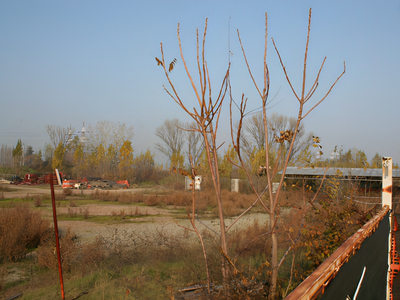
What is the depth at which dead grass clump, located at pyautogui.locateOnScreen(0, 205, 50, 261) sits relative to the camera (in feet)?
22.7

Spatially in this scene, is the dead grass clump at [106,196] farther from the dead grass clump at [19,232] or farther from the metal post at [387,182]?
the metal post at [387,182]

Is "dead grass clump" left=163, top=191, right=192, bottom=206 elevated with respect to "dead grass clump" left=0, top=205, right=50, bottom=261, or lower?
lower

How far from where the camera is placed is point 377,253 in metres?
2.75

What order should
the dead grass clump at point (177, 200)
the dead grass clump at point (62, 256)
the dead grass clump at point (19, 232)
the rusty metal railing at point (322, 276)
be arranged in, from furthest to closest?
the dead grass clump at point (177, 200)
the dead grass clump at point (19, 232)
the dead grass clump at point (62, 256)
the rusty metal railing at point (322, 276)

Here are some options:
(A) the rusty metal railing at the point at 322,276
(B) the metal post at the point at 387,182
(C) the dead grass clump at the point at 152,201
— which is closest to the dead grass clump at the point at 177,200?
(C) the dead grass clump at the point at 152,201

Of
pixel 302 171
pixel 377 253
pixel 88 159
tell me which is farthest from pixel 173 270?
pixel 88 159

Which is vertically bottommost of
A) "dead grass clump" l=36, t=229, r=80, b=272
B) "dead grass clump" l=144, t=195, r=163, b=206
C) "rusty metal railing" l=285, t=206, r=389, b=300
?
"dead grass clump" l=144, t=195, r=163, b=206

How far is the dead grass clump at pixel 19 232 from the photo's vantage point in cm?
691

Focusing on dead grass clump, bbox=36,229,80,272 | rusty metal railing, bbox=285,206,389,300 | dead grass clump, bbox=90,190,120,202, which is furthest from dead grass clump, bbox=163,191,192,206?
rusty metal railing, bbox=285,206,389,300

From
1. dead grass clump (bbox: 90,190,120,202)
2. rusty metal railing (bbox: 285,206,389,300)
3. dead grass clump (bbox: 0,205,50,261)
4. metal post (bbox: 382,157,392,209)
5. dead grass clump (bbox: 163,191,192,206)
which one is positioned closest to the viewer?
rusty metal railing (bbox: 285,206,389,300)

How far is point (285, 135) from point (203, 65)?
0.87 m

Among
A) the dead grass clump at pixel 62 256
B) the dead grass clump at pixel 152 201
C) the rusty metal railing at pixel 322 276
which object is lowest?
the dead grass clump at pixel 152 201

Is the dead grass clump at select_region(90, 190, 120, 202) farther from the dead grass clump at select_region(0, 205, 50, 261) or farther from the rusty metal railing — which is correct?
the rusty metal railing

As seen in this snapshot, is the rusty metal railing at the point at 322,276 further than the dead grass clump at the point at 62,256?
No
